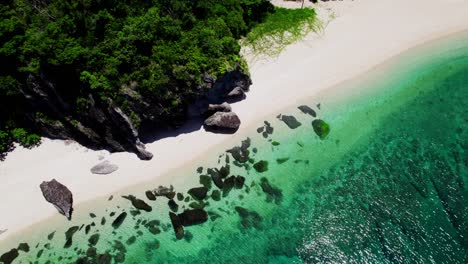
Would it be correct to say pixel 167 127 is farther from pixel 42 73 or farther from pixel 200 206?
pixel 42 73

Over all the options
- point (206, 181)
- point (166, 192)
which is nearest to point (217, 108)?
point (206, 181)

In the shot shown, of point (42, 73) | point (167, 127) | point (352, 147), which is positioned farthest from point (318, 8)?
point (42, 73)

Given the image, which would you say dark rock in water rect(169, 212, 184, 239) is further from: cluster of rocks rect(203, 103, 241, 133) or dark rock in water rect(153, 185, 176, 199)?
cluster of rocks rect(203, 103, 241, 133)

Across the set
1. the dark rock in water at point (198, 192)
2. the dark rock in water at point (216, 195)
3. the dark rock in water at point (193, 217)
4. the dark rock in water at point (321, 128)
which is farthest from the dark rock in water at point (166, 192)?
the dark rock in water at point (321, 128)

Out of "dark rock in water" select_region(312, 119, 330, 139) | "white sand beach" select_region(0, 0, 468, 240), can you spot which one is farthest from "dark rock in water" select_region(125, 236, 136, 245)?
"dark rock in water" select_region(312, 119, 330, 139)

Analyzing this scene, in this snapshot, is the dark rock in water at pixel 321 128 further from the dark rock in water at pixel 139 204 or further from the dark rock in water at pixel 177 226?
the dark rock in water at pixel 139 204
